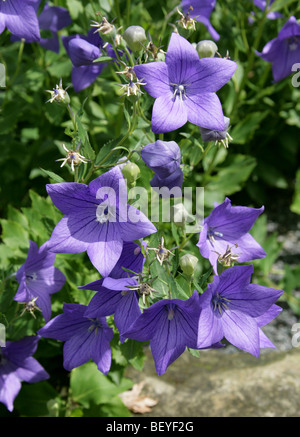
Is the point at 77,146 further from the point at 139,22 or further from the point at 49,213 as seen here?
the point at 139,22

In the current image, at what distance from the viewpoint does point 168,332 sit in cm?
155

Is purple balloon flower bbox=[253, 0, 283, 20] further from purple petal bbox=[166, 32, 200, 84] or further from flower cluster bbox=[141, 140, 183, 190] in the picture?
flower cluster bbox=[141, 140, 183, 190]

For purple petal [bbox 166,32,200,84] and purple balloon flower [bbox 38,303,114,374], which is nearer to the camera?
purple petal [bbox 166,32,200,84]

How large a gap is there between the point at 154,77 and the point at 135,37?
0.41 feet

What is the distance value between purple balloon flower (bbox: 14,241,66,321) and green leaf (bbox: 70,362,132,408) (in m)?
0.55

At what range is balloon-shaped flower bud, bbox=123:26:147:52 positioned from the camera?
150 centimetres

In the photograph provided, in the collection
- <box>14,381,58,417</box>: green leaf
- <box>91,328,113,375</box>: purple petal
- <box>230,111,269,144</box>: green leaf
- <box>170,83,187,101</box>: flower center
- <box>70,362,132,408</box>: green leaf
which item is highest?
<box>170,83,187,101</box>: flower center

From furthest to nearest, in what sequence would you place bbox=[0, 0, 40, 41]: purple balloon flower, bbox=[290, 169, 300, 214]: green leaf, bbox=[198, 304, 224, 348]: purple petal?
bbox=[290, 169, 300, 214]: green leaf, bbox=[0, 0, 40, 41]: purple balloon flower, bbox=[198, 304, 224, 348]: purple petal

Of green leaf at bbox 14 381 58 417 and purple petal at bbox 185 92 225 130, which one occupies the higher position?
purple petal at bbox 185 92 225 130

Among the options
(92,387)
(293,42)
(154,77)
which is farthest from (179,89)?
(92,387)

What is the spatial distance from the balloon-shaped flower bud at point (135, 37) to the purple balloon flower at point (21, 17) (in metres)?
0.54

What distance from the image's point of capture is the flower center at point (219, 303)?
5.02 feet

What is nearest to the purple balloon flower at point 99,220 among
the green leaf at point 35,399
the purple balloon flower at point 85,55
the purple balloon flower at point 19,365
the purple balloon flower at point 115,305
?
the purple balloon flower at point 115,305

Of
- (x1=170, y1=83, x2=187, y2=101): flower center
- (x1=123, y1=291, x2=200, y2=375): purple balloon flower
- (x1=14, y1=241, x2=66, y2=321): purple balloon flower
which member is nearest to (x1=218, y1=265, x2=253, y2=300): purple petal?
(x1=123, y1=291, x2=200, y2=375): purple balloon flower
